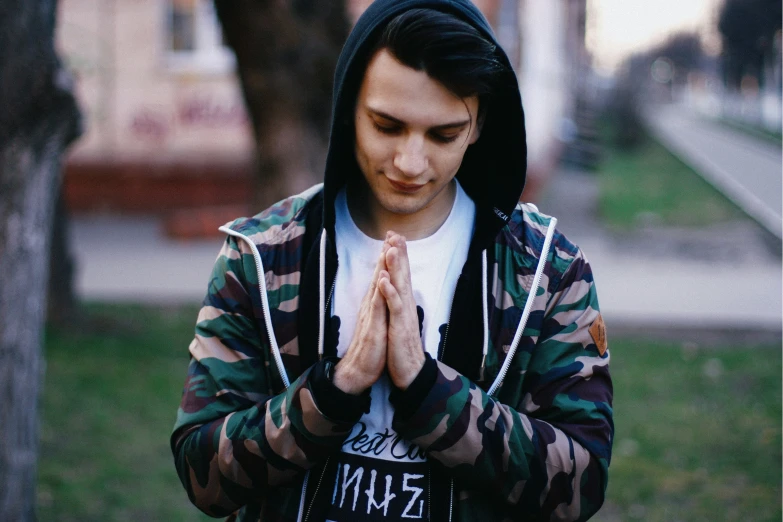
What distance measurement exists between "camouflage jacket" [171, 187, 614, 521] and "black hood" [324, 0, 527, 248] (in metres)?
0.07

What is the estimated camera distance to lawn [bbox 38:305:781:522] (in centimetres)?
455

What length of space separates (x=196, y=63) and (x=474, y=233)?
43.9 ft

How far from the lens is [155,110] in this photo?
14.5 meters

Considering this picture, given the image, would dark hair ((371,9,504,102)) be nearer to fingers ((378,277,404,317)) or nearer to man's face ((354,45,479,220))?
man's face ((354,45,479,220))

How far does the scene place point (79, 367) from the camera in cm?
669

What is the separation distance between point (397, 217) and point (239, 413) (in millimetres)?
530

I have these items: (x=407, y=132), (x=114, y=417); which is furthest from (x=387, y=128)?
(x=114, y=417)

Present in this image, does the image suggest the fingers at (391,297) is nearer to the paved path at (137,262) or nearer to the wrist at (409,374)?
the wrist at (409,374)

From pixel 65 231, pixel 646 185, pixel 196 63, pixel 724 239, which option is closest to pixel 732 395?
pixel 65 231

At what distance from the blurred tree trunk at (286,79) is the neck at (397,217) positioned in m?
3.59

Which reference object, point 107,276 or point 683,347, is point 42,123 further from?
point 107,276

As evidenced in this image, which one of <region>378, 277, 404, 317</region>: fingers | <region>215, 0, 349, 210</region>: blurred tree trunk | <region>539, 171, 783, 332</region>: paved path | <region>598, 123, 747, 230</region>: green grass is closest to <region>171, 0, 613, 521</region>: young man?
<region>378, 277, 404, 317</region>: fingers

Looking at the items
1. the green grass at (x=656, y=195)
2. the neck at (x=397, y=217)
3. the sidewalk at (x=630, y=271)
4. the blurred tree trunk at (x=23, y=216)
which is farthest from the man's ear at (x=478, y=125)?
the green grass at (x=656, y=195)

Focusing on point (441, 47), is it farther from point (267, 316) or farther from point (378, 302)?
point (267, 316)
